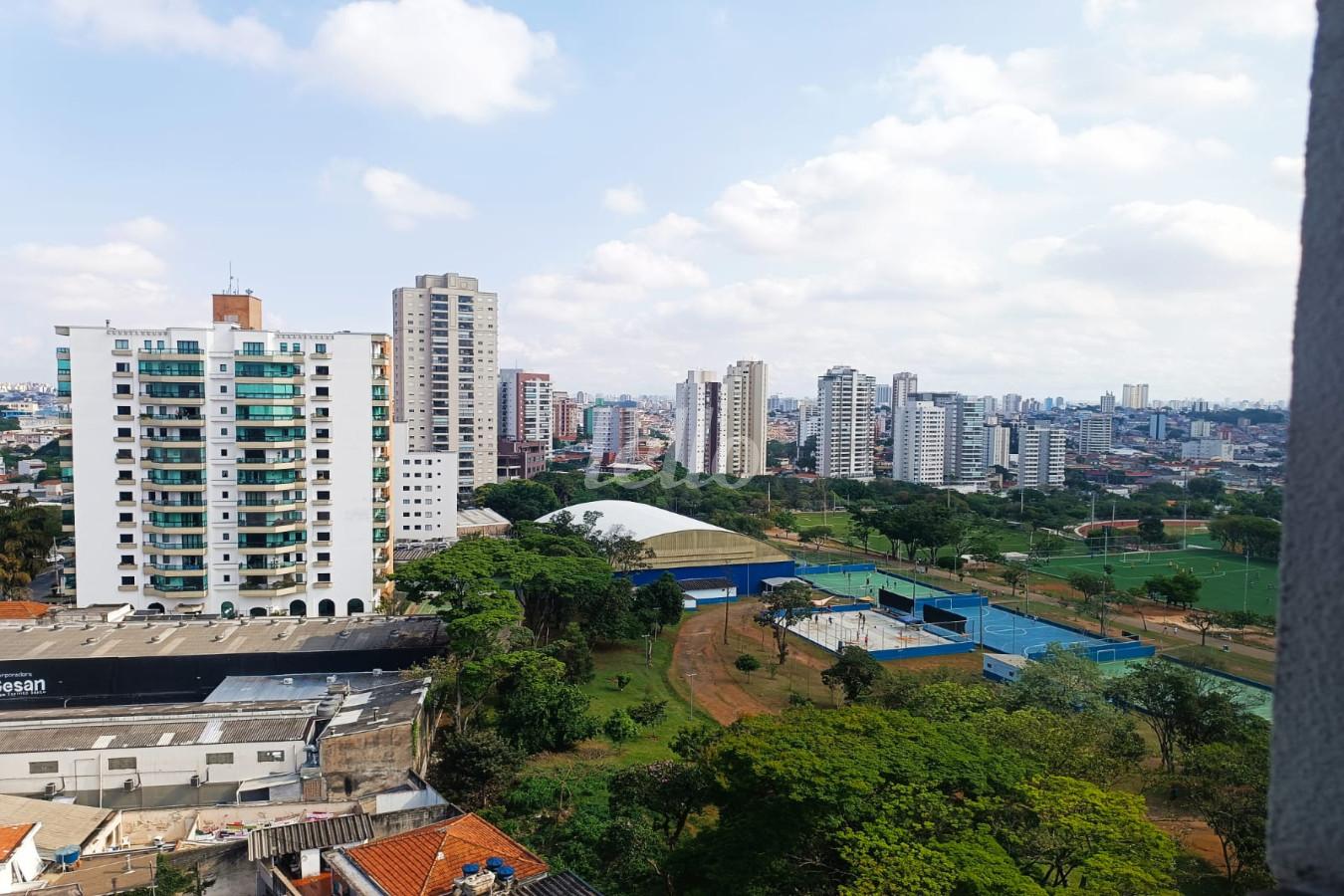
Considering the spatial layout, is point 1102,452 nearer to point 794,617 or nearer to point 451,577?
point 794,617

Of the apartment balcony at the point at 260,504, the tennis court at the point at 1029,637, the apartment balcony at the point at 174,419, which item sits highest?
the apartment balcony at the point at 174,419

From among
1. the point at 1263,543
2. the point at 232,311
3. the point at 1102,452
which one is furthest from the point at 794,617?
the point at 1102,452

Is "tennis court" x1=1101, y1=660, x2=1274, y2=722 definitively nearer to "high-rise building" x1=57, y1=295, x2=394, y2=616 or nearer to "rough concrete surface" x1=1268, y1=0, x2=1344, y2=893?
"rough concrete surface" x1=1268, y1=0, x2=1344, y2=893

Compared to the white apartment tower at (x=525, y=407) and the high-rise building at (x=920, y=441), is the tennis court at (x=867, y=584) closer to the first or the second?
the high-rise building at (x=920, y=441)

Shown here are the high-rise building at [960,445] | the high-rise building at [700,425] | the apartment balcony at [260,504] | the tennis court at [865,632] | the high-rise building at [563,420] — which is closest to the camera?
the apartment balcony at [260,504]

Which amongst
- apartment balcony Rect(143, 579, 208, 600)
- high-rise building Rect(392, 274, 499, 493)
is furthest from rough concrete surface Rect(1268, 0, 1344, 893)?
high-rise building Rect(392, 274, 499, 493)

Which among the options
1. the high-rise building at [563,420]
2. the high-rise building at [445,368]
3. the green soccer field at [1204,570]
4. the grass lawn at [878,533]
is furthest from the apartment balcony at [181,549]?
the high-rise building at [563,420]
